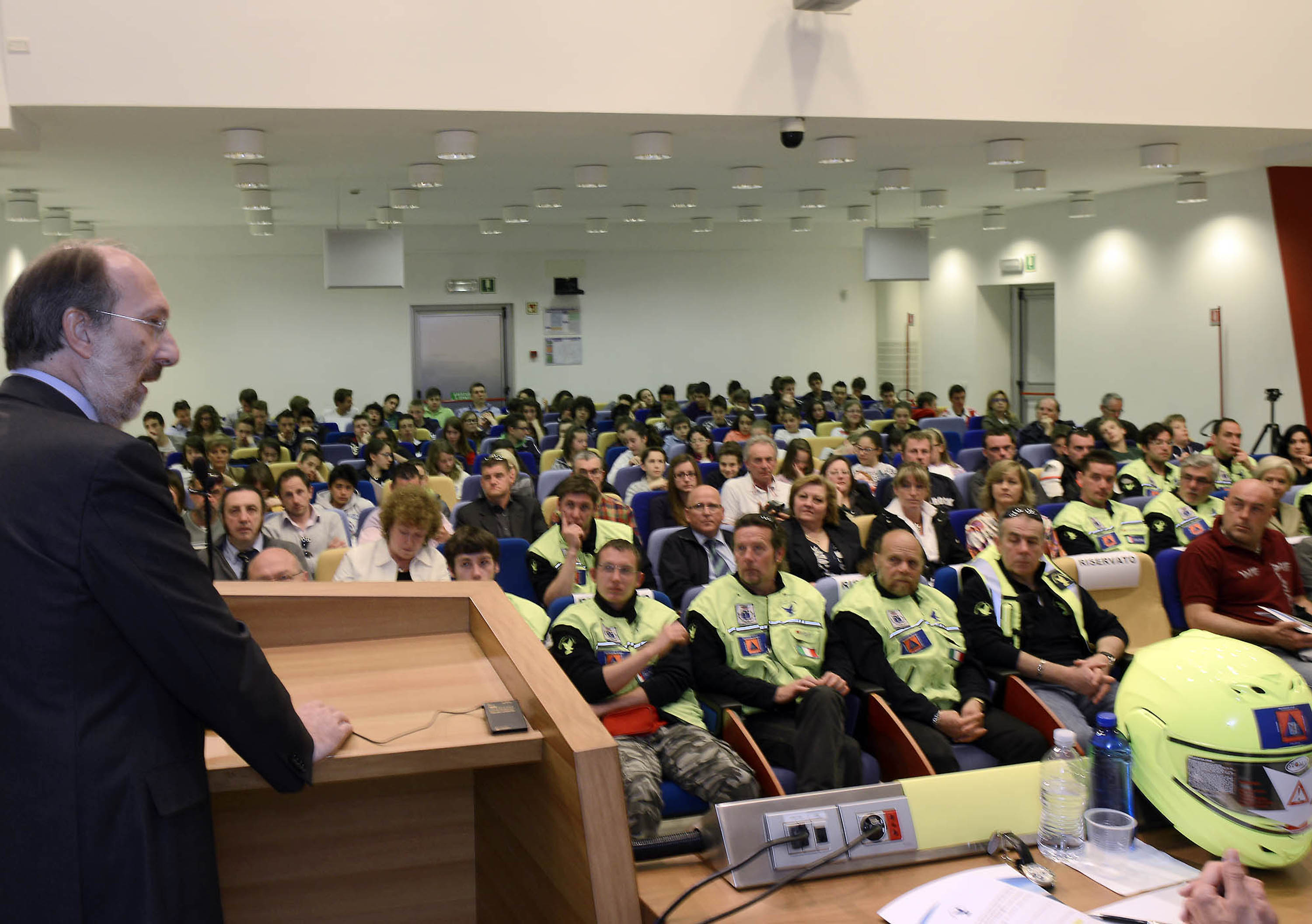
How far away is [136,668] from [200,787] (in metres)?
0.16

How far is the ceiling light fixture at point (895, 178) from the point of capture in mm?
9391

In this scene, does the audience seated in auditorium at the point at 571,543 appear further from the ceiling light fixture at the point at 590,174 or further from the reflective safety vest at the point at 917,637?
the ceiling light fixture at the point at 590,174

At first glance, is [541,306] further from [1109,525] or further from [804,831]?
[804,831]

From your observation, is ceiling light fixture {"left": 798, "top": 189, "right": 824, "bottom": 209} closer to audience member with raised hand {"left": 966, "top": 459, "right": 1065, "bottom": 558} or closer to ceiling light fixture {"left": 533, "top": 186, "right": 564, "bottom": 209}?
ceiling light fixture {"left": 533, "top": 186, "right": 564, "bottom": 209}

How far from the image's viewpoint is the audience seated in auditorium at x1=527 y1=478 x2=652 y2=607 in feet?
15.8

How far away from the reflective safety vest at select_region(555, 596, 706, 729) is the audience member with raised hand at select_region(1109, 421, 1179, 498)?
400cm

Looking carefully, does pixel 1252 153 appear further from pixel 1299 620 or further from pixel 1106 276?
pixel 1299 620

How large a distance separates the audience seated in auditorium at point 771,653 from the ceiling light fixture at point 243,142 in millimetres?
4312

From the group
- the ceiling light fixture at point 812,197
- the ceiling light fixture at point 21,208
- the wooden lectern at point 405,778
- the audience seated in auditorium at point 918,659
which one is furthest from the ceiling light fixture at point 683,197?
the wooden lectern at point 405,778

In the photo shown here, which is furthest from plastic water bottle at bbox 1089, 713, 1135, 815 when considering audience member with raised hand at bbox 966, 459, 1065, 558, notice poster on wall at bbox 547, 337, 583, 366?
notice poster on wall at bbox 547, 337, 583, 366

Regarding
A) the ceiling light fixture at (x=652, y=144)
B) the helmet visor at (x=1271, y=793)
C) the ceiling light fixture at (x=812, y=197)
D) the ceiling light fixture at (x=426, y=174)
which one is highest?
the ceiling light fixture at (x=812, y=197)

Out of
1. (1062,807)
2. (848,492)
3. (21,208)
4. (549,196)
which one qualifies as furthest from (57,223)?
(1062,807)

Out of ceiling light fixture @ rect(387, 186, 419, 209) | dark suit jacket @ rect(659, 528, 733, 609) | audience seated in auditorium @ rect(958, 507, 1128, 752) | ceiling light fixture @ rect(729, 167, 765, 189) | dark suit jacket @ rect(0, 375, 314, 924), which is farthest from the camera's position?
ceiling light fixture @ rect(387, 186, 419, 209)

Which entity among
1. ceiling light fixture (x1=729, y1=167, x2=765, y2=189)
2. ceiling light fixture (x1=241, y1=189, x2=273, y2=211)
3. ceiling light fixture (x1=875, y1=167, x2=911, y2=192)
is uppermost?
ceiling light fixture (x1=241, y1=189, x2=273, y2=211)
